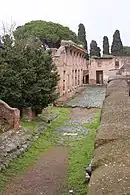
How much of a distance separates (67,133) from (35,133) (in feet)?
6.22

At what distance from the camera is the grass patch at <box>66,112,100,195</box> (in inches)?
384

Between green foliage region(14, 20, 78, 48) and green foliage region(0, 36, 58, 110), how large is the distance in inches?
1135

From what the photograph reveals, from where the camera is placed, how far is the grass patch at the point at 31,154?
10.8 meters

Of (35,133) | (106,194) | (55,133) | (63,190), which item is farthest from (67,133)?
(106,194)

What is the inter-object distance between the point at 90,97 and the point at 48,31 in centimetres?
1679

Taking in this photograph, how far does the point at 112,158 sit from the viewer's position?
4504 millimetres

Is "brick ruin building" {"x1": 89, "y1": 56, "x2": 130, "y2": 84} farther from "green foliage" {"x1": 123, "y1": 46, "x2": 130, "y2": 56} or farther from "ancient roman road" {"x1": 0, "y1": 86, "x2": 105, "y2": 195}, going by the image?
"ancient roman road" {"x1": 0, "y1": 86, "x2": 105, "y2": 195}

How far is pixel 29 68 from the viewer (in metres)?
→ 17.6

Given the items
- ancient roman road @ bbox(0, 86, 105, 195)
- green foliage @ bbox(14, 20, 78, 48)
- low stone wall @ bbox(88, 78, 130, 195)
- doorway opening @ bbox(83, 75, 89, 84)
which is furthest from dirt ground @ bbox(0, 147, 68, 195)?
green foliage @ bbox(14, 20, 78, 48)

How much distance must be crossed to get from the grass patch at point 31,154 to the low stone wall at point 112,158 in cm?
448

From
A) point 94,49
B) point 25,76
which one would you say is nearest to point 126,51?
point 94,49

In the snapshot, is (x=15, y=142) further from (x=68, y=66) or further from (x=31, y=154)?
(x=68, y=66)

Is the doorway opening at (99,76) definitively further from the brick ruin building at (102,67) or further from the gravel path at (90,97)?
the gravel path at (90,97)

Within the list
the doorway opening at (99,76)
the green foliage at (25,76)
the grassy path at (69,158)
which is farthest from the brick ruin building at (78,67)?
the grassy path at (69,158)
